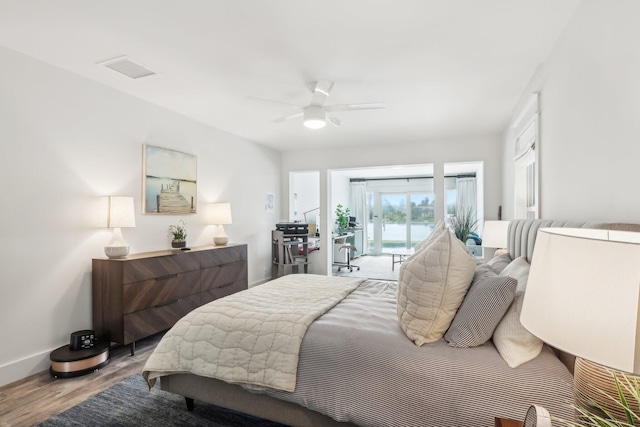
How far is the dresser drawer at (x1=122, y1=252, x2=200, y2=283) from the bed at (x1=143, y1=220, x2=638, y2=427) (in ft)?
3.97

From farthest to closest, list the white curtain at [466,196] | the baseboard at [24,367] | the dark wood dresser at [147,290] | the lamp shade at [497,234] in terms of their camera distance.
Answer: the white curtain at [466,196]
the lamp shade at [497,234]
the dark wood dresser at [147,290]
the baseboard at [24,367]

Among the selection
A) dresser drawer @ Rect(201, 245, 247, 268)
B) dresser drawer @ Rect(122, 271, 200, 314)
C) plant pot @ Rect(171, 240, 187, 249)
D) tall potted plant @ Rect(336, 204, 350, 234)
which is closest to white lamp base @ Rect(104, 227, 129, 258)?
dresser drawer @ Rect(122, 271, 200, 314)

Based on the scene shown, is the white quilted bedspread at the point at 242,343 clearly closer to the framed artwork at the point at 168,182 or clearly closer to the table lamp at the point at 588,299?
the table lamp at the point at 588,299

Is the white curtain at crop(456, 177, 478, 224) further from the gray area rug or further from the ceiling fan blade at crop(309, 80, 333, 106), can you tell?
the gray area rug

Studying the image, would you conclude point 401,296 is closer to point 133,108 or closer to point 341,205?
point 133,108

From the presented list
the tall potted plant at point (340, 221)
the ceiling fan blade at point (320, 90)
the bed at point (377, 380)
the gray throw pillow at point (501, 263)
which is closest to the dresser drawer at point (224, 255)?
the bed at point (377, 380)

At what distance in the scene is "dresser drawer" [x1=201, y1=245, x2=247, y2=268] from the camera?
3902 millimetres

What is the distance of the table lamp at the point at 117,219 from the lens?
3.04 metres

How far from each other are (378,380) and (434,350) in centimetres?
31

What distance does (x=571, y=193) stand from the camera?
2.02 m

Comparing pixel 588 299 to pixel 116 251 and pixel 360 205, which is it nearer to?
pixel 116 251

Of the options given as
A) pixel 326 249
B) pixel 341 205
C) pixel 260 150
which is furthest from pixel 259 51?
pixel 341 205

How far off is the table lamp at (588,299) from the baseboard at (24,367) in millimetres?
3523

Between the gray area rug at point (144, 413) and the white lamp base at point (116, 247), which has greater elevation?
the white lamp base at point (116, 247)
